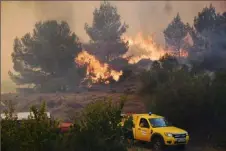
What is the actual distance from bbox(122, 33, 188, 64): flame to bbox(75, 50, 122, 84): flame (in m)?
2.66

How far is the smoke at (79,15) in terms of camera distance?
38.9 m

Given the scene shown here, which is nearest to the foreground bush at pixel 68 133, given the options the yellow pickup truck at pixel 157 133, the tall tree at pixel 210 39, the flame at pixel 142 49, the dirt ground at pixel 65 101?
the yellow pickup truck at pixel 157 133

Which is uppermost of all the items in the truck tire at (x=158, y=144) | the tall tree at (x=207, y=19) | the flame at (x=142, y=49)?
the tall tree at (x=207, y=19)

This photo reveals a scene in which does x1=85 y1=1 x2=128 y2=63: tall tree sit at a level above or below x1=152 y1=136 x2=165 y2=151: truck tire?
above

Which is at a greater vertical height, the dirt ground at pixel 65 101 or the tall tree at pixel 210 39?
the tall tree at pixel 210 39

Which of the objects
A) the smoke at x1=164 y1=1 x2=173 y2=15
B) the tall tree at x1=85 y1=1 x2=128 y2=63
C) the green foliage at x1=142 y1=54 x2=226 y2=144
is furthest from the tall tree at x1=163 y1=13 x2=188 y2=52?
the green foliage at x1=142 y1=54 x2=226 y2=144

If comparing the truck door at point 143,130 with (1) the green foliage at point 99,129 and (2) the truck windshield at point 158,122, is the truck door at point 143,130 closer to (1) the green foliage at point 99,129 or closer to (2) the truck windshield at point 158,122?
(2) the truck windshield at point 158,122

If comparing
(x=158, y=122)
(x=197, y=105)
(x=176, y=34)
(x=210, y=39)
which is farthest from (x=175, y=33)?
(x=158, y=122)

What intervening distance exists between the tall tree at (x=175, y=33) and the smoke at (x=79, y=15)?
2.15 ft

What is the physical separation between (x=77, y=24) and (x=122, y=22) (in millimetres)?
5046

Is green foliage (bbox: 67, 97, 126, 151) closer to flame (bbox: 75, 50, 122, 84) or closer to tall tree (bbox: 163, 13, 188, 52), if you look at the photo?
flame (bbox: 75, 50, 122, 84)

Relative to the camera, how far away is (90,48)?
39.6 meters

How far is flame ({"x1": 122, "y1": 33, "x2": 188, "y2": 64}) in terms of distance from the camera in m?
41.4

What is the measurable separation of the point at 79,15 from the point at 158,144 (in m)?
26.4
